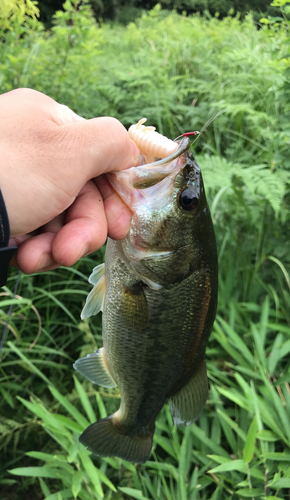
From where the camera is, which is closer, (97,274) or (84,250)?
(84,250)

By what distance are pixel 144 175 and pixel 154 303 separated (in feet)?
1.51

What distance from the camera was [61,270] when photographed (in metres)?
2.79

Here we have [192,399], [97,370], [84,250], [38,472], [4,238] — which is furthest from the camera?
[38,472]

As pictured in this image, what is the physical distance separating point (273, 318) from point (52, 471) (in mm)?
1796

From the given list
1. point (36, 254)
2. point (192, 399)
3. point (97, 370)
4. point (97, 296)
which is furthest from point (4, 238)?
point (192, 399)

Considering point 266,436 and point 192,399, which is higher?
point 192,399

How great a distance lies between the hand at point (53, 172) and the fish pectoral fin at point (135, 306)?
0.77ft

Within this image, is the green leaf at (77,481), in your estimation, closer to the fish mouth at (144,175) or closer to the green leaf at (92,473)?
the green leaf at (92,473)

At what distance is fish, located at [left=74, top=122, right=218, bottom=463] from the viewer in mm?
1152

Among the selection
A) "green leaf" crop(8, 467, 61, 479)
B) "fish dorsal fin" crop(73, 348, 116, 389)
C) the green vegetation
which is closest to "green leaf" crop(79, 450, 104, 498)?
the green vegetation

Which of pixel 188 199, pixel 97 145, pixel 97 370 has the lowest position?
pixel 97 370

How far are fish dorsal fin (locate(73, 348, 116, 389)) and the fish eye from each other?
2.54 feet

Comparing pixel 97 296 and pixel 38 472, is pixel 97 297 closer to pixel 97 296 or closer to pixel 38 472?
Result: pixel 97 296

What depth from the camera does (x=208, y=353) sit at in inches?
90.6
